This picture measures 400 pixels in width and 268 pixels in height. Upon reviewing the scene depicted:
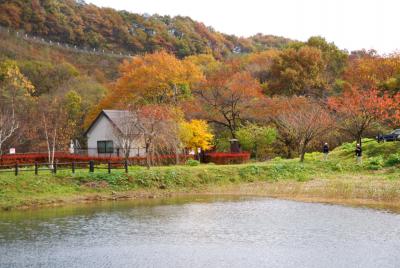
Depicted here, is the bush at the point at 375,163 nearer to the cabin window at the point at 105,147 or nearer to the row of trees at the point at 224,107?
the row of trees at the point at 224,107

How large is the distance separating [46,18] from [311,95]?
6860cm

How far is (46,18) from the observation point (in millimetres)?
113750

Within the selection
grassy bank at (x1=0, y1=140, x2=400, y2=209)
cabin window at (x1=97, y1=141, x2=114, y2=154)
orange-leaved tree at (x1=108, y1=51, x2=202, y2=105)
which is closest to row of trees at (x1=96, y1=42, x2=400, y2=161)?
orange-leaved tree at (x1=108, y1=51, x2=202, y2=105)

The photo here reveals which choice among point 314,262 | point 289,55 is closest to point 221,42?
point 289,55

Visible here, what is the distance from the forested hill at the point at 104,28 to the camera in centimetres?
11088

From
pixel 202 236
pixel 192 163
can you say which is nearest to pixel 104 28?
pixel 192 163

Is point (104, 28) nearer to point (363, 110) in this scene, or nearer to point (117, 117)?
point (117, 117)

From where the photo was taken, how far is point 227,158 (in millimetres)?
47219

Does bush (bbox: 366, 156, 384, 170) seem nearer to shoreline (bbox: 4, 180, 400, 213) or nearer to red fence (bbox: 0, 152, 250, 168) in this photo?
shoreline (bbox: 4, 180, 400, 213)

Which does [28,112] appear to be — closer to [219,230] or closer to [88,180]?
[88,180]

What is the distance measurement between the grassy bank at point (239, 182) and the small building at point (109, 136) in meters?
7.92

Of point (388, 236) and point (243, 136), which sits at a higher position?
point (243, 136)

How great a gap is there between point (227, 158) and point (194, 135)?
146 inches

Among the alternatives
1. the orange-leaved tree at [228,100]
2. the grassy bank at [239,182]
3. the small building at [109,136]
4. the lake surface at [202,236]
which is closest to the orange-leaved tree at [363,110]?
the grassy bank at [239,182]
